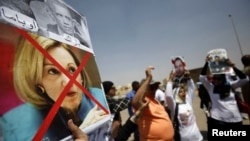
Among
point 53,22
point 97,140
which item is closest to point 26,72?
point 53,22

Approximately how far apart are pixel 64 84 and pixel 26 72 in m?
0.29

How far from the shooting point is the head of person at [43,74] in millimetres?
1224

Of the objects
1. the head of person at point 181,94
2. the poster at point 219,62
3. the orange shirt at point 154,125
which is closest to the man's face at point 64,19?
the orange shirt at point 154,125

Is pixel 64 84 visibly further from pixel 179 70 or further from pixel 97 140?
pixel 179 70

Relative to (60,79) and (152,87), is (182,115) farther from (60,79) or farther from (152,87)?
(60,79)

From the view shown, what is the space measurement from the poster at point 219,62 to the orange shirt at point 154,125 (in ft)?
3.91

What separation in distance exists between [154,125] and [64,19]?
1.84 meters

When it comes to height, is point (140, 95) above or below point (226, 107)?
above

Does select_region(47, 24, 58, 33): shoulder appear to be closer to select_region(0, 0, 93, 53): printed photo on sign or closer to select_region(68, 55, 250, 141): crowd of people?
select_region(0, 0, 93, 53): printed photo on sign

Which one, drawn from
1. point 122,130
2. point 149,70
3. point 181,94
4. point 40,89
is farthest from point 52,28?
point 122,130

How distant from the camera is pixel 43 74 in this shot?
4.50 feet

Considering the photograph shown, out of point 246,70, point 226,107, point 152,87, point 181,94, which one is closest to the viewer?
point 152,87

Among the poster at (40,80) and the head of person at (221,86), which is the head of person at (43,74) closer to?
the poster at (40,80)

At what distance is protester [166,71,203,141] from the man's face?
2.01 m
